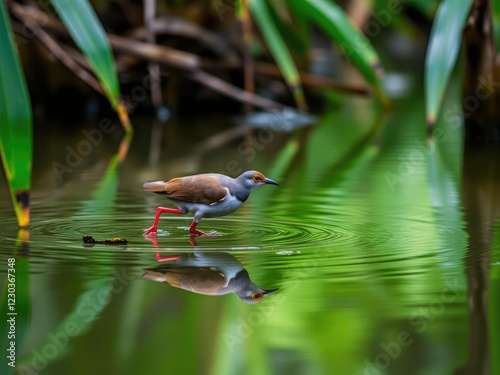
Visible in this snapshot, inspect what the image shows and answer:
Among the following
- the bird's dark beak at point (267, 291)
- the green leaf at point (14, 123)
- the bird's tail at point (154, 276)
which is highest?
the green leaf at point (14, 123)

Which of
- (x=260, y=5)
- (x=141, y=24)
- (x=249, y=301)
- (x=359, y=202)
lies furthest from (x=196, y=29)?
(x=249, y=301)

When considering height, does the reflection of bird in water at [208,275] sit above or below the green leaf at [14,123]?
below

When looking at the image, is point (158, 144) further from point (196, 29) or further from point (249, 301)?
point (249, 301)

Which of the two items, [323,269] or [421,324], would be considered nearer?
[421,324]

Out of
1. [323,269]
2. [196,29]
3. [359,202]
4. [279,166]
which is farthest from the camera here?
[196,29]

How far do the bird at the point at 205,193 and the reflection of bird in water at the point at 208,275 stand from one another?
441 millimetres

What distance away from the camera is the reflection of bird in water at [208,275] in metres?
3.27

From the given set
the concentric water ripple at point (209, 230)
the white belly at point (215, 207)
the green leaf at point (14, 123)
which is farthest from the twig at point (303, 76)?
the green leaf at point (14, 123)

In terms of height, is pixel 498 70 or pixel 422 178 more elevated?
pixel 498 70

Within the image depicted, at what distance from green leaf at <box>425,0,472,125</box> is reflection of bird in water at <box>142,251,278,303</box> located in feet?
10.0

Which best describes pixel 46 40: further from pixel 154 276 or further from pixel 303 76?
pixel 154 276

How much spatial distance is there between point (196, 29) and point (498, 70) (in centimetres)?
393

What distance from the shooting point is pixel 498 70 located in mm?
7465

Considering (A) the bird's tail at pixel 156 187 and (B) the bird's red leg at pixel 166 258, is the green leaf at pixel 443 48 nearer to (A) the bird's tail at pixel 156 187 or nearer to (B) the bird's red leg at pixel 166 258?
(A) the bird's tail at pixel 156 187
